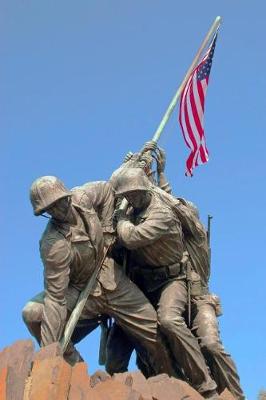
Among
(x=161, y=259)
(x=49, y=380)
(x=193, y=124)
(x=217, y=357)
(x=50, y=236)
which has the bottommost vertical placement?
(x=217, y=357)

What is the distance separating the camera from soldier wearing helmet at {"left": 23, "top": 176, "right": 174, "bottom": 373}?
22.0ft

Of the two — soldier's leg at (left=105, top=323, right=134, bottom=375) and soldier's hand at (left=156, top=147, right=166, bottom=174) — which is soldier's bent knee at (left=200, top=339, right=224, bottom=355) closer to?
soldier's leg at (left=105, top=323, right=134, bottom=375)

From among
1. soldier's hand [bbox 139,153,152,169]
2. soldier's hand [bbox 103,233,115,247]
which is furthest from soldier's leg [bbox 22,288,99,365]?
soldier's hand [bbox 139,153,152,169]

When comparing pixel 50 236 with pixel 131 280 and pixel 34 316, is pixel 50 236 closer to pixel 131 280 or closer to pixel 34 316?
pixel 34 316

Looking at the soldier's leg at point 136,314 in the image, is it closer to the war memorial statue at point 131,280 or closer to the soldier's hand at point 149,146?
the war memorial statue at point 131,280

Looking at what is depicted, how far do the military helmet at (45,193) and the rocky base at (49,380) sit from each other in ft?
4.80

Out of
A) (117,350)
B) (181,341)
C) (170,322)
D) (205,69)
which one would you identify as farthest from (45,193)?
(205,69)

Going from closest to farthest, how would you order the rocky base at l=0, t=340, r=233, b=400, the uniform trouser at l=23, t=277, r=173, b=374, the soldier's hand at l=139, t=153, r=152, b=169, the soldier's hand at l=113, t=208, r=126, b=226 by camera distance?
the rocky base at l=0, t=340, r=233, b=400
the uniform trouser at l=23, t=277, r=173, b=374
the soldier's hand at l=113, t=208, r=126, b=226
the soldier's hand at l=139, t=153, r=152, b=169

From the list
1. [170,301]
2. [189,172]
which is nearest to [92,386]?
[170,301]

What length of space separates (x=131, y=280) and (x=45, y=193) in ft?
5.71

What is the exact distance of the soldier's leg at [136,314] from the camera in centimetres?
734

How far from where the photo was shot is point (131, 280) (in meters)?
7.90

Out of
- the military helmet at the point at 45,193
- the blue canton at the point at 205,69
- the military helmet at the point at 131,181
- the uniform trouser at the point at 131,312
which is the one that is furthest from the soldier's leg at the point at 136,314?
the blue canton at the point at 205,69

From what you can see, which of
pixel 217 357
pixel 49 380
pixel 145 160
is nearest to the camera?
pixel 49 380
